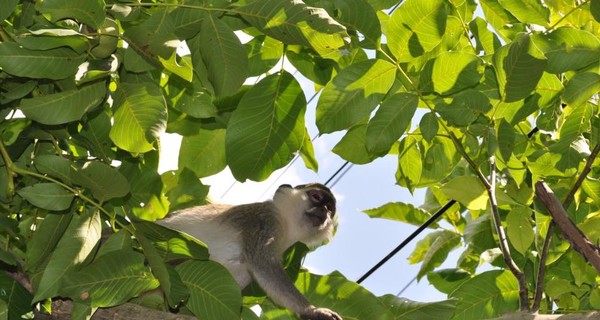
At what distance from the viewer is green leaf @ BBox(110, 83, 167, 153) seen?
295 cm

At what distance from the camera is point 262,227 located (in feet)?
19.6

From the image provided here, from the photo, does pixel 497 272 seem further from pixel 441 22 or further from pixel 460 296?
pixel 441 22

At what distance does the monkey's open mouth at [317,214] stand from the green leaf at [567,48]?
319cm

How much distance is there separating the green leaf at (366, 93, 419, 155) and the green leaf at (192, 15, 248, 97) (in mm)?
703

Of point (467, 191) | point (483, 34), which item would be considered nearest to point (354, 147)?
point (467, 191)

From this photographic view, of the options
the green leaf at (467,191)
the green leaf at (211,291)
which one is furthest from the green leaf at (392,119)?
the green leaf at (211,291)

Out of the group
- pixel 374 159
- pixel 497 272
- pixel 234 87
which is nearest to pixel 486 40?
pixel 374 159

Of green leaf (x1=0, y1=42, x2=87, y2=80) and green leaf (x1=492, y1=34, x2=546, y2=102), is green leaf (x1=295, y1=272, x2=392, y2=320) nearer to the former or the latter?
green leaf (x1=492, y1=34, x2=546, y2=102)

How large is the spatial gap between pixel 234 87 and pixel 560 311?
2.25 meters

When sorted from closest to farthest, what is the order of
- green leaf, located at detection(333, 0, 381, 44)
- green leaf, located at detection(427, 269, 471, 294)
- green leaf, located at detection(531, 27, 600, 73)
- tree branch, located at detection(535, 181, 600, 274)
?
1. green leaf, located at detection(333, 0, 381, 44)
2. green leaf, located at detection(531, 27, 600, 73)
3. tree branch, located at detection(535, 181, 600, 274)
4. green leaf, located at detection(427, 269, 471, 294)

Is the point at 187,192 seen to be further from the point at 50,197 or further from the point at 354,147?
the point at 50,197

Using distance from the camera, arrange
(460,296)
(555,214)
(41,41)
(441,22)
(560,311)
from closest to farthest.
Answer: (41,41), (441,22), (555,214), (460,296), (560,311)

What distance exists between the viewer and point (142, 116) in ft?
9.73

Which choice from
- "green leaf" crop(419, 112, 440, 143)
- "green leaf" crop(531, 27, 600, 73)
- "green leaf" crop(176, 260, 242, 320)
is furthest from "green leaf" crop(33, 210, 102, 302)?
"green leaf" crop(531, 27, 600, 73)
